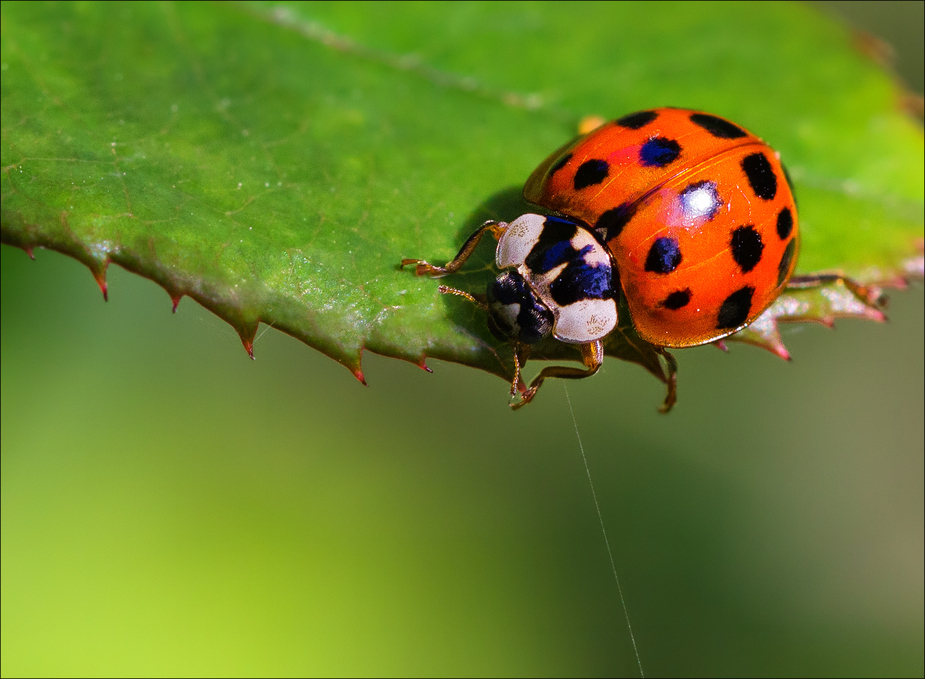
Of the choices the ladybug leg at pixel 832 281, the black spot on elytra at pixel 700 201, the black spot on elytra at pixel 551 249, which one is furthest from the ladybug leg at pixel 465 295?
the ladybug leg at pixel 832 281

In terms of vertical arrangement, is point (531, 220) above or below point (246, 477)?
above

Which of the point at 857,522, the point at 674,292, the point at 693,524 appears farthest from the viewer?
the point at 857,522

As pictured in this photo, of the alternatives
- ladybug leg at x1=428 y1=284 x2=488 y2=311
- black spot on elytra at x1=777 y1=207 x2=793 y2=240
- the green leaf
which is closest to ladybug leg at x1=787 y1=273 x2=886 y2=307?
the green leaf

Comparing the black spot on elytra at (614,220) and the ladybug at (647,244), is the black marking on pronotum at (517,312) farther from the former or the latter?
the black spot on elytra at (614,220)

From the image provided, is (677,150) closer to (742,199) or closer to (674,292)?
(742,199)

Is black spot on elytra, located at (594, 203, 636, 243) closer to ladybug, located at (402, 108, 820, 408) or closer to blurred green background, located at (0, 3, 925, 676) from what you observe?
ladybug, located at (402, 108, 820, 408)

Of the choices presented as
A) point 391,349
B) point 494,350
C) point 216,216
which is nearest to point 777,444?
point 494,350
